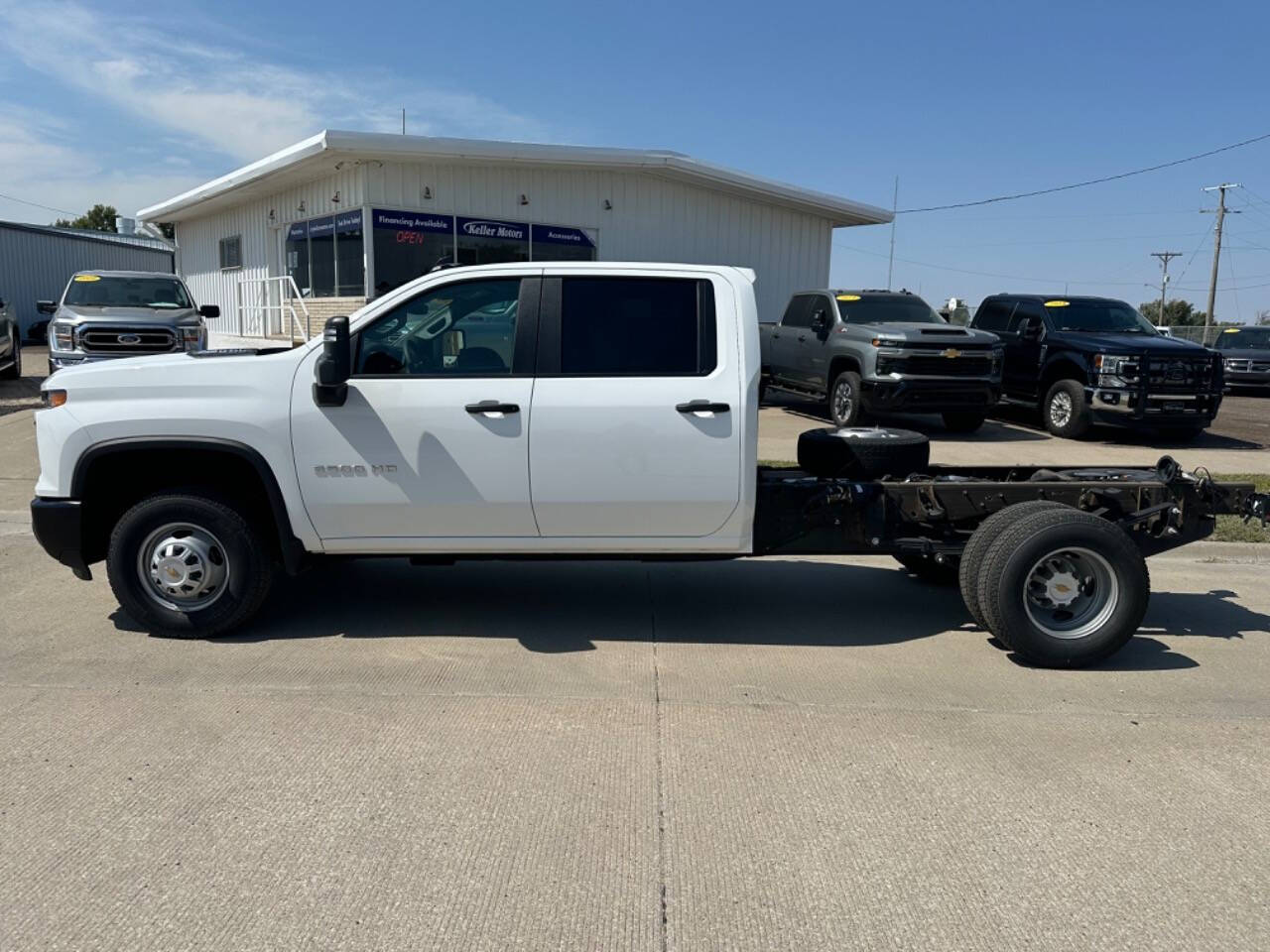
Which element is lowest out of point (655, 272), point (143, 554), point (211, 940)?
point (211, 940)

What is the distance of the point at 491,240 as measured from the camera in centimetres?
1791

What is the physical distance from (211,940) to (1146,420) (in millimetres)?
13308

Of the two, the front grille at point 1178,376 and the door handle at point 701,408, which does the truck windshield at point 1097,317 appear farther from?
the door handle at point 701,408

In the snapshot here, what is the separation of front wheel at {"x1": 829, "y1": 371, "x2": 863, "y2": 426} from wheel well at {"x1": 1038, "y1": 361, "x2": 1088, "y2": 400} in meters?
3.07

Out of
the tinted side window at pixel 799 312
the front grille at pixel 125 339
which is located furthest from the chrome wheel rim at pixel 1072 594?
the front grille at pixel 125 339

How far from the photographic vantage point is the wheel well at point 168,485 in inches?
201

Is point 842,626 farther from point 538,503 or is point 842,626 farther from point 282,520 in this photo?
point 282,520

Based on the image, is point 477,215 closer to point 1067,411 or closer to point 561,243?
point 561,243

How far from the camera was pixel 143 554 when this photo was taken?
17.1ft

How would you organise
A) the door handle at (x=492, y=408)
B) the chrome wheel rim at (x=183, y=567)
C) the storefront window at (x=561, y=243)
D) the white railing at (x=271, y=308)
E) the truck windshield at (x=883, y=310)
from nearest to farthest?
the door handle at (x=492, y=408), the chrome wheel rim at (x=183, y=567), the truck windshield at (x=883, y=310), the storefront window at (x=561, y=243), the white railing at (x=271, y=308)

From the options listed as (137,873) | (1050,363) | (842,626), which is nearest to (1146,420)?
(1050,363)

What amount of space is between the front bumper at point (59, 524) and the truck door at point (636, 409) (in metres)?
2.36

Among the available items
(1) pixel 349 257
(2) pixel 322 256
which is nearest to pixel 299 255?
(2) pixel 322 256

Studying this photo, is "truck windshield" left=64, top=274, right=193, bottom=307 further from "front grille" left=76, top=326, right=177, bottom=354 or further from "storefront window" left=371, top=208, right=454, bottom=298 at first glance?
"storefront window" left=371, top=208, right=454, bottom=298
